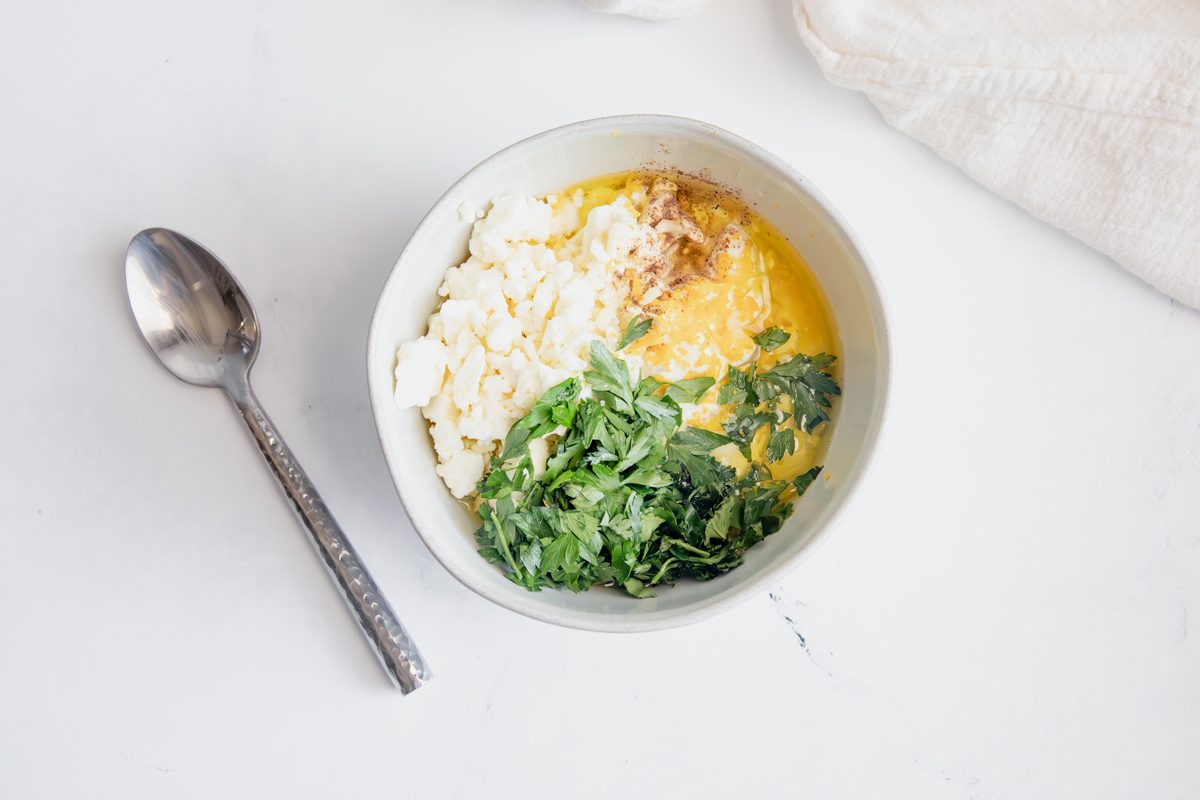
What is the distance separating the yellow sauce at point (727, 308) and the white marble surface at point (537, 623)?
25 cm

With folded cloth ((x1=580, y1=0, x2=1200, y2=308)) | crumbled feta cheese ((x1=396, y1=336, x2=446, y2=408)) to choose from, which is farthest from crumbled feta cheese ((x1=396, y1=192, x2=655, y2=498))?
folded cloth ((x1=580, y1=0, x2=1200, y2=308))

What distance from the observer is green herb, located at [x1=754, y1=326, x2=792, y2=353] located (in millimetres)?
1569

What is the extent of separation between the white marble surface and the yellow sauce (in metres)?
0.25

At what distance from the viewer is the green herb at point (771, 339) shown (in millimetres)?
1569

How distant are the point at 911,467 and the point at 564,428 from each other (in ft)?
2.62

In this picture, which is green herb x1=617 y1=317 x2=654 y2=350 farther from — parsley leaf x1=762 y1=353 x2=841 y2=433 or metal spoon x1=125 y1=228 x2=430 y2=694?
metal spoon x1=125 y1=228 x2=430 y2=694

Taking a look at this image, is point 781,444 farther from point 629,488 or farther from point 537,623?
point 537,623

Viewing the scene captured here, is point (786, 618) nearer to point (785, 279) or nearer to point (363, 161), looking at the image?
point (785, 279)

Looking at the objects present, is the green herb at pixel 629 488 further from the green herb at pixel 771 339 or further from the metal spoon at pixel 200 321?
the metal spoon at pixel 200 321

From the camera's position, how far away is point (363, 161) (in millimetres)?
1761

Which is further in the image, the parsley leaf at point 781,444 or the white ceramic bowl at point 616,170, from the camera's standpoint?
the parsley leaf at point 781,444

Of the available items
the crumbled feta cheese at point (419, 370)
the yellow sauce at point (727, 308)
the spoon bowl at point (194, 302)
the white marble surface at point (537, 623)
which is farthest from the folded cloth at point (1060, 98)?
the spoon bowl at point (194, 302)

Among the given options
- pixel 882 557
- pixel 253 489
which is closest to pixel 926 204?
pixel 882 557

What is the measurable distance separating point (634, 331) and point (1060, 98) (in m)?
1.01
